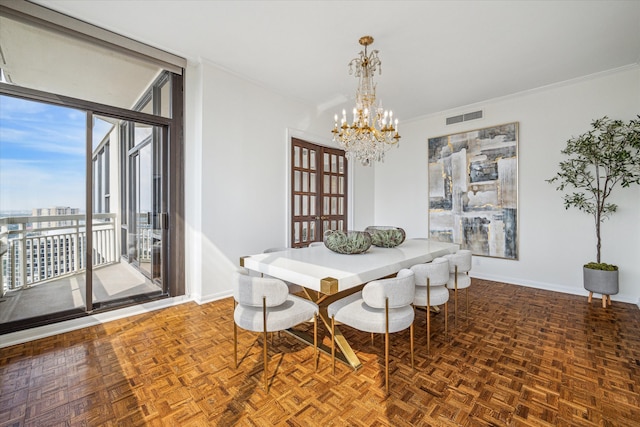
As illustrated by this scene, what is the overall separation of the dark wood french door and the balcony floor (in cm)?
225

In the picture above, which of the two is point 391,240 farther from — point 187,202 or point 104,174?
point 104,174

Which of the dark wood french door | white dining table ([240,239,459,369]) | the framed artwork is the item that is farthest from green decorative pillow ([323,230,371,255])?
the framed artwork

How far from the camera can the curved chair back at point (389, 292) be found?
1.86 meters

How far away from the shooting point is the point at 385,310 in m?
1.87

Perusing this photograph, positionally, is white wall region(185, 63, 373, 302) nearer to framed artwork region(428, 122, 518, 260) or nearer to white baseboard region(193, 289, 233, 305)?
white baseboard region(193, 289, 233, 305)

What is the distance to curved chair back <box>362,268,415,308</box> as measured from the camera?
1.86 m

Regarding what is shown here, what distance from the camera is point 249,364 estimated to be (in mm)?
2170

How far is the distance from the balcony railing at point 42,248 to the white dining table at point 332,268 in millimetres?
1883

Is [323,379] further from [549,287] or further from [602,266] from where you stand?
[549,287]

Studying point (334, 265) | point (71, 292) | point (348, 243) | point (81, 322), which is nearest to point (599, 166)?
point (348, 243)

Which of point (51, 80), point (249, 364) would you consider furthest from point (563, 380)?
point (51, 80)

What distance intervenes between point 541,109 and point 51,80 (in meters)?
6.14

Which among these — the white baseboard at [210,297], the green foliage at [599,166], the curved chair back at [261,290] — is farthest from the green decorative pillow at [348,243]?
the green foliage at [599,166]

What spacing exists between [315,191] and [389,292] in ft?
11.2
